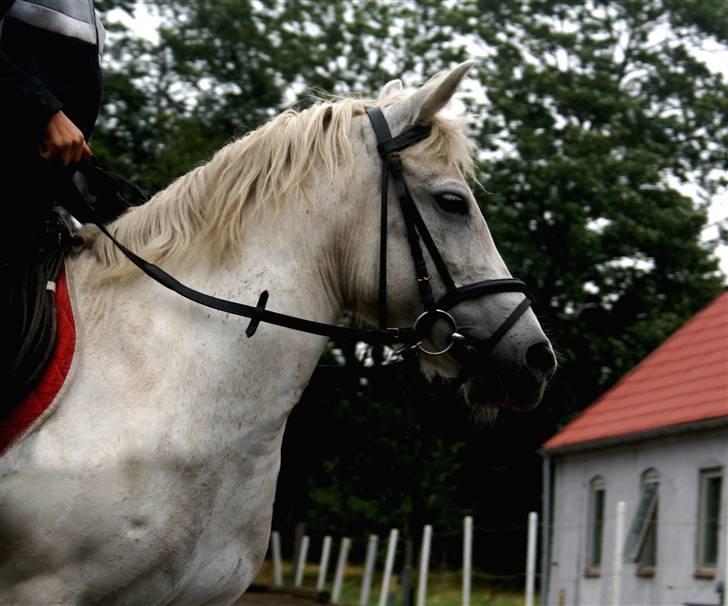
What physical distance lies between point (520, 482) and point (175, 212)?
1297 inches

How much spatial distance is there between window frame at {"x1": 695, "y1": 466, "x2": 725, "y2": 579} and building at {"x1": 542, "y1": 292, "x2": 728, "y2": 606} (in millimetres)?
17

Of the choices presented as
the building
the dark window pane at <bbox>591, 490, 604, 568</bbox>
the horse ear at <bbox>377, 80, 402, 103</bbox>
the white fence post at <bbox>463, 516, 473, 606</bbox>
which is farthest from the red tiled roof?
the horse ear at <bbox>377, 80, 402, 103</bbox>

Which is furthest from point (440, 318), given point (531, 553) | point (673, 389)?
point (673, 389)

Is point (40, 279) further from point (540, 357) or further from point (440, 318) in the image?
point (540, 357)

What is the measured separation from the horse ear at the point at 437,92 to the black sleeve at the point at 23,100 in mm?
1235

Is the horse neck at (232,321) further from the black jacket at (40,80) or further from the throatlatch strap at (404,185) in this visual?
the black jacket at (40,80)

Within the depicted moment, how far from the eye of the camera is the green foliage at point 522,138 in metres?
31.1

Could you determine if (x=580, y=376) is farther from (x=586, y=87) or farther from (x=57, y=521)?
(x=57, y=521)

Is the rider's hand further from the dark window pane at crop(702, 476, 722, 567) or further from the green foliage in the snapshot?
the green foliage

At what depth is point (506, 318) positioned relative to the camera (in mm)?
4215

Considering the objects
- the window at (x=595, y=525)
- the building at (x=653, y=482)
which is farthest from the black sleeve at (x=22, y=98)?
the window at (x=595, y=525)

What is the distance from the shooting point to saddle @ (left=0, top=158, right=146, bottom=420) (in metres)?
3.90

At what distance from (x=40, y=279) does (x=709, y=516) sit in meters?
18.5

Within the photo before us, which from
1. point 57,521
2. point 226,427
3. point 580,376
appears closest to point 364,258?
point 226,427
